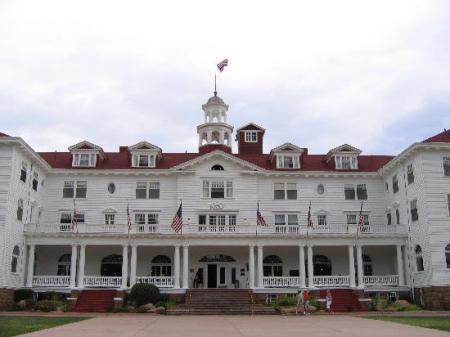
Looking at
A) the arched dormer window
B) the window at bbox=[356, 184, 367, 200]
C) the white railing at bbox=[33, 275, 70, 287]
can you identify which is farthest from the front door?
the window at bbox=[356, 184, 367, 200]

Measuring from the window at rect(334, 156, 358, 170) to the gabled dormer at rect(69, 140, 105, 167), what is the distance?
20.9 meters

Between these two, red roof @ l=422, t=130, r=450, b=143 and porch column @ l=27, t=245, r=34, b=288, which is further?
porch column @ l=27, t=245, r=34, b=288

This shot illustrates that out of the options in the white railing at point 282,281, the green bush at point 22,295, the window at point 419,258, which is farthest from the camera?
the white railing at point 282,281

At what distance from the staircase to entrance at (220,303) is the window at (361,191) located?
14.1 meters

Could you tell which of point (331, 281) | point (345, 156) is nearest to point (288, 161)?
point (345, 156)

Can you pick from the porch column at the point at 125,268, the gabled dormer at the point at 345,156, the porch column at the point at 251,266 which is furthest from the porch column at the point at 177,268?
the gabled dormer at the point at 345,156

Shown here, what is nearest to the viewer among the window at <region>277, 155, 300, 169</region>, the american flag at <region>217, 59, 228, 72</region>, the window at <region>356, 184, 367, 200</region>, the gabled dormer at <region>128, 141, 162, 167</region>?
the window at <region>356, 184, 367, 200</region>

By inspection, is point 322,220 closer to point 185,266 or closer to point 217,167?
point 217,167

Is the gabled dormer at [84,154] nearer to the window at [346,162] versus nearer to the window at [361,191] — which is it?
the window at [346,162]

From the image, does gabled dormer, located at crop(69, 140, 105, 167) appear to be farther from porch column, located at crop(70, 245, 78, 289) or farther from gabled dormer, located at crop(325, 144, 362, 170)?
gabled dormer, located at crop(325, 144, 362, 170)

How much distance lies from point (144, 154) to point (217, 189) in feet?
23.9

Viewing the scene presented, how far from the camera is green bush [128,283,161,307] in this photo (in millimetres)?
36469

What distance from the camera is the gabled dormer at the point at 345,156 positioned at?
4788cm

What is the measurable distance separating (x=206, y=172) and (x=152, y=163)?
16.5 ft
